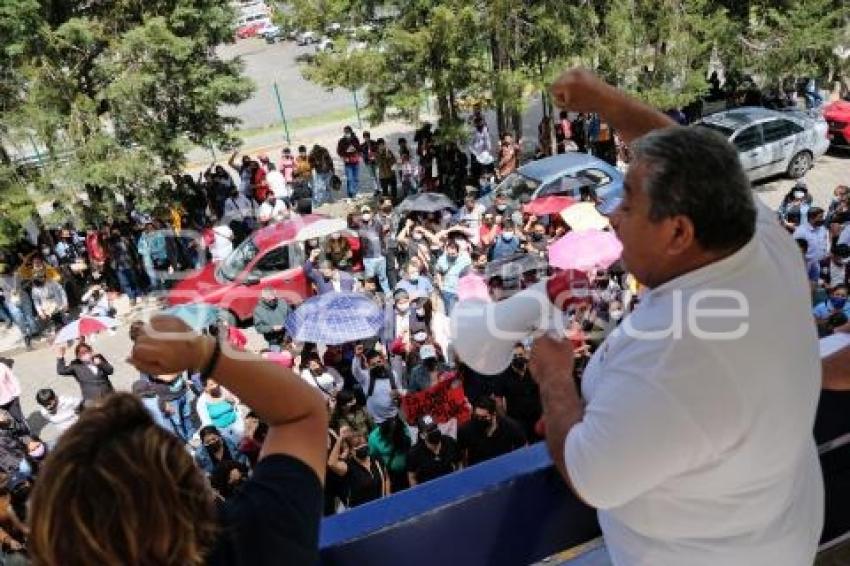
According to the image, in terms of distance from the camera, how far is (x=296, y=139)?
24.6 m

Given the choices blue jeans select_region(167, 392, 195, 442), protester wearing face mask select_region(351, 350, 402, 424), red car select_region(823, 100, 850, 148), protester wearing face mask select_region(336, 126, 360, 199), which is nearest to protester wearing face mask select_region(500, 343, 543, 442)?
protester wearing face mask select_region(351, 350, 402, 424)

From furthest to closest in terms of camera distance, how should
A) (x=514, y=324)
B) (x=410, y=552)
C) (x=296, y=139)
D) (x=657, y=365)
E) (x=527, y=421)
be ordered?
(x=296, y=139), (x=527, y=421), (x=410, y=552), (x=514, y=324), (x=657, y=365)

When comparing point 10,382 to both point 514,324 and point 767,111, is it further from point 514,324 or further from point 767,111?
point 767,111

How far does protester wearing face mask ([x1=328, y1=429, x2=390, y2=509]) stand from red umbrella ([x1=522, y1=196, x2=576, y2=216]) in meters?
6.17

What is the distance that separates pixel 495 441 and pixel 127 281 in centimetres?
969

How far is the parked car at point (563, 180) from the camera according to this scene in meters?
13.1

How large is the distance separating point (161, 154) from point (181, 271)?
7.60 ft

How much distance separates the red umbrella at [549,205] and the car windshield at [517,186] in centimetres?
126

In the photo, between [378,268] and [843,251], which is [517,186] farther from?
[843,251]

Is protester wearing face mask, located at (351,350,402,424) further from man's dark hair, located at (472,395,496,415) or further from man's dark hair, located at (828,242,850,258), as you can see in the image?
man's dark hair, located at (828,242,850,258)

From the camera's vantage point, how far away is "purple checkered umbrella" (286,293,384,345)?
8.76 m

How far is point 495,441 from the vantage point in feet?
20.7

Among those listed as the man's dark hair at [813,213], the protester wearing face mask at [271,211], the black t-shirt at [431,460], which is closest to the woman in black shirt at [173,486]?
the black t-shirt at [431,460]

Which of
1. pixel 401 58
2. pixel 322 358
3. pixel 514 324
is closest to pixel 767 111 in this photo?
pixel 401 58
